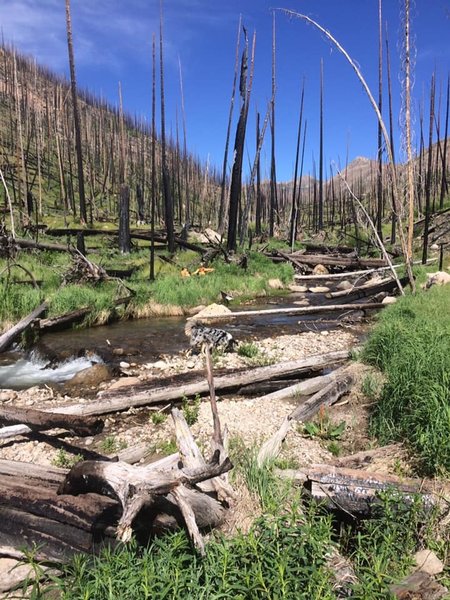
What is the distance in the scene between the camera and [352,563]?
2863 millimetres

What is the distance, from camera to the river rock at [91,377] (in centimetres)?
725

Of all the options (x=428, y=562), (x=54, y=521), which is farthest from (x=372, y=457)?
(x=54, y=521)

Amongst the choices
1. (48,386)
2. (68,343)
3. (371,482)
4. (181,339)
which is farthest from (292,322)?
(371,482)

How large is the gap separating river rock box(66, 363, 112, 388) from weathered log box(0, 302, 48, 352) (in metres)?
2.25

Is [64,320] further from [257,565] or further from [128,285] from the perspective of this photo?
[257,565]

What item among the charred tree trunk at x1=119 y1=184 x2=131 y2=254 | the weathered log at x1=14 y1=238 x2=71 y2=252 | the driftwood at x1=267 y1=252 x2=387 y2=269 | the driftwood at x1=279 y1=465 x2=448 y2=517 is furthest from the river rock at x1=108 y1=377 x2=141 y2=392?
the driftwood at x1=267 y1=252 x2=387 y2=269

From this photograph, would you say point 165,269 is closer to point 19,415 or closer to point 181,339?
point 181,339

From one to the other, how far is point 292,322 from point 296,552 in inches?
381

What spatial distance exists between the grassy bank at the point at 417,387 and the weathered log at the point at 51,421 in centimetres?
296

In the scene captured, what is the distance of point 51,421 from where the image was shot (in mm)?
4008

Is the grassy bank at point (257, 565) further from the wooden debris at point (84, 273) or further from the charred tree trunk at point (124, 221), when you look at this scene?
the charred tree trunk at point (124, 221)

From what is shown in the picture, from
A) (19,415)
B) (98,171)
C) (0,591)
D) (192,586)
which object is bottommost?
(0,591)

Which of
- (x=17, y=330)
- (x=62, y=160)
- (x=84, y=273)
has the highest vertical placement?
(x=62, y=160)

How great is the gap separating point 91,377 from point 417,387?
5255 millimetres
